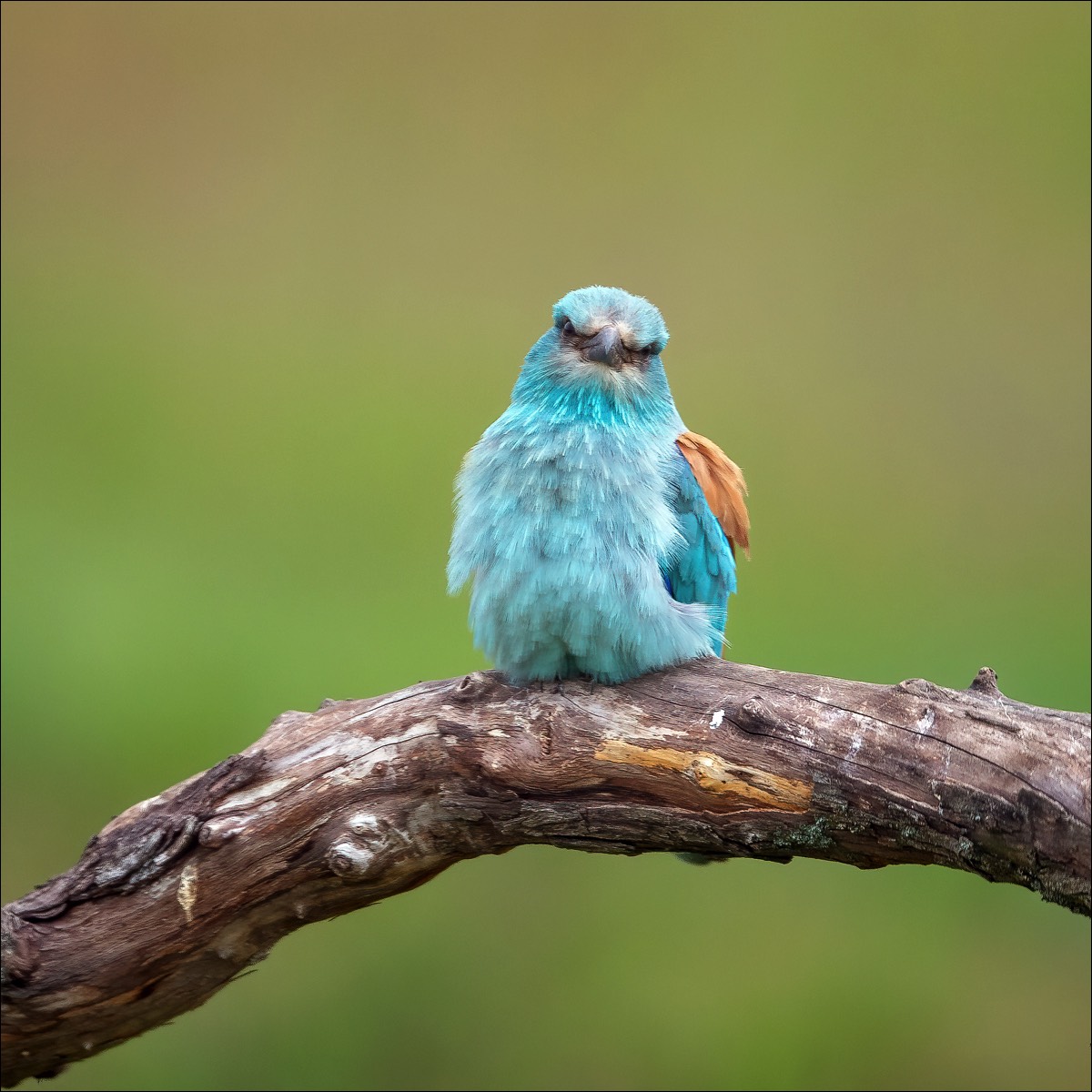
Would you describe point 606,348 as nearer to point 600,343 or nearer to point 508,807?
point 600,343

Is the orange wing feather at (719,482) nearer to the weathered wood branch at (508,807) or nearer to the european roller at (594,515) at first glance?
the european roller at (594,515)

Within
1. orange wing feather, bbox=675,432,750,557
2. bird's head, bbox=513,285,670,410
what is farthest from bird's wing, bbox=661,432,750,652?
bird's head, bbox=513,285,670,410

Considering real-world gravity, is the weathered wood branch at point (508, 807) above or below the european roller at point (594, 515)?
below

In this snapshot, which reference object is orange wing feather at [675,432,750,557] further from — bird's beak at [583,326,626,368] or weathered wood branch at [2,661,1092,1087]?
weathered wood branch at [2,661,1092,1087]

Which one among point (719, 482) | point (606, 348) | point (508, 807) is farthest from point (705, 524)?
point (508, 807)

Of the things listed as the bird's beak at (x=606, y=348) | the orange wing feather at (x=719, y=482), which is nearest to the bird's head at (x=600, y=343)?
the bird's beak at (x=606, y=348)

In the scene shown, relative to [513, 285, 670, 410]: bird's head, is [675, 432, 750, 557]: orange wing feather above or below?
below

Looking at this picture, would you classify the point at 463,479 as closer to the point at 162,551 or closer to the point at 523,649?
the point at 523,649

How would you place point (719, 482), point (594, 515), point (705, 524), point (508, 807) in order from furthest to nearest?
point (719, 482), point (705, 524), point (594, 515), point (508, 807)
